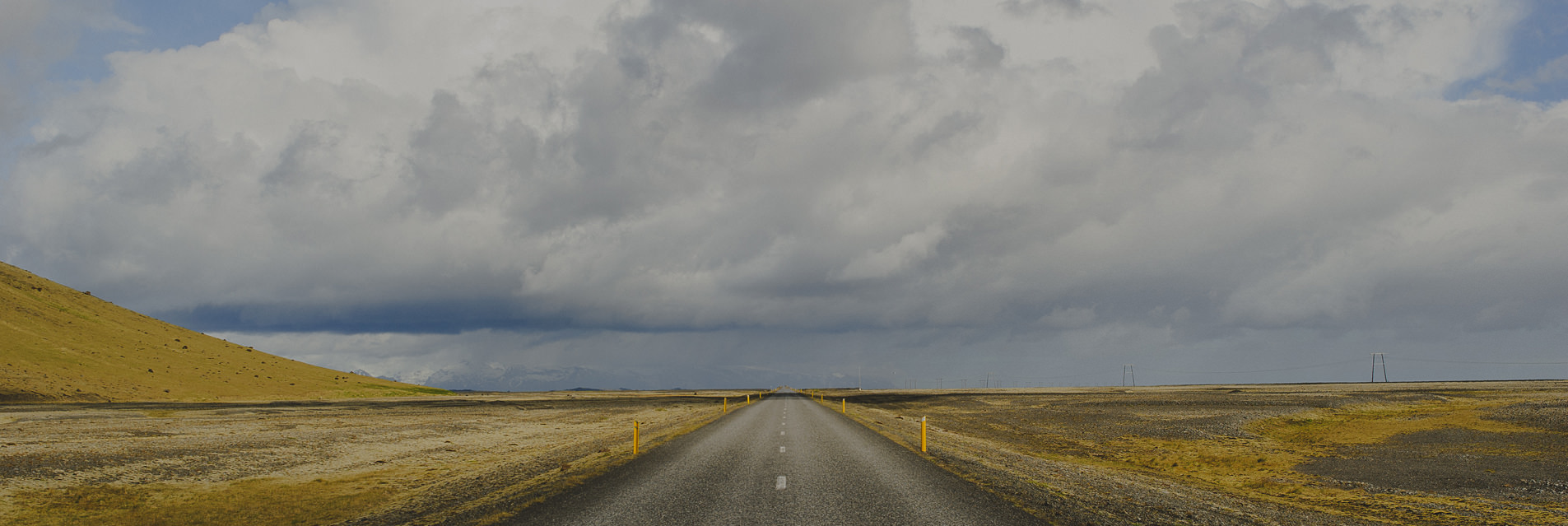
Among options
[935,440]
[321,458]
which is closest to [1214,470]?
[935,440]

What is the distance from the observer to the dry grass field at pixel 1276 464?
54.3 ft

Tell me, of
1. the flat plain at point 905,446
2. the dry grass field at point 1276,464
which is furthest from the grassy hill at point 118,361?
the dry grass field at point 1276,464

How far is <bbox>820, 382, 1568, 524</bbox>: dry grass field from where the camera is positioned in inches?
651

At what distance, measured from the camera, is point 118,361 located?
90.1 metres

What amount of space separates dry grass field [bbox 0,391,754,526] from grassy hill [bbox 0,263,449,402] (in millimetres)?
Result: 40274

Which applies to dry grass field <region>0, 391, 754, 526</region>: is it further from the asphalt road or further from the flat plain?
the asphalt road

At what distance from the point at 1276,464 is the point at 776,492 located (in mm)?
24151

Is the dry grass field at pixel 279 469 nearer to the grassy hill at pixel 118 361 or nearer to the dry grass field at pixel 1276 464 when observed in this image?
the dry grass field at pixel 1276 464

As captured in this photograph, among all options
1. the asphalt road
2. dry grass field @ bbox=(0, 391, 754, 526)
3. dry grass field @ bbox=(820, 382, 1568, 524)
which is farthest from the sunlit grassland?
dry grass field @ bbox=(820, 382, 1568, 524)

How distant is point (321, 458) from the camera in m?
27.5

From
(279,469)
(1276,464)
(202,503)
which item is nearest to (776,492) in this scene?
(202,503)

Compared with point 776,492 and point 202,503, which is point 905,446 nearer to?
point 776,492

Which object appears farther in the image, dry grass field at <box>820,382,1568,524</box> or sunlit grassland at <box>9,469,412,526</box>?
dry grass field at <box>820,382,1568,524</box>

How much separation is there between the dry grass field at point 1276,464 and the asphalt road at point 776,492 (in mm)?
1394
